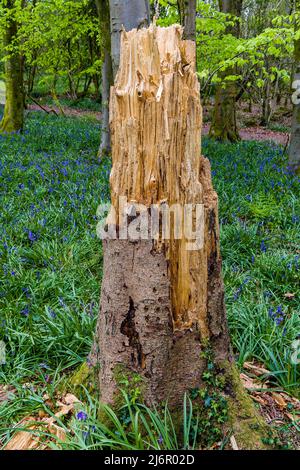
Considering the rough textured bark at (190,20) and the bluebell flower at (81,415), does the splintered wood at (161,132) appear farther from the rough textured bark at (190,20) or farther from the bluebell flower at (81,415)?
the rough textured bark at (190,20)

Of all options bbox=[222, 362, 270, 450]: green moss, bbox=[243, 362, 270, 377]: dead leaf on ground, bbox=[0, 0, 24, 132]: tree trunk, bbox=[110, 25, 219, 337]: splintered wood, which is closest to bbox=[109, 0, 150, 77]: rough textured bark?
bbox=[110, 25, 219, 337]: splintered wood

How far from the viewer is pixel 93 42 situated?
2464 cm

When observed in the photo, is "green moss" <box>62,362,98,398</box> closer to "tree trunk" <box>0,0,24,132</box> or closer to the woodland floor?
Result: the woodland floor

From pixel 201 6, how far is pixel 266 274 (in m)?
7.88

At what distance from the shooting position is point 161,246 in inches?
82.7

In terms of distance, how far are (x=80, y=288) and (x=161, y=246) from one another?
79.4 inches

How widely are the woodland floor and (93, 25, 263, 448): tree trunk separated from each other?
31cm

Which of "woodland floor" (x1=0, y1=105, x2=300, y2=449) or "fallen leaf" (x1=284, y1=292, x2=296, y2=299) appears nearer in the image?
"woodland floor" (x1=0, y1=105, x2=300, y2=449)

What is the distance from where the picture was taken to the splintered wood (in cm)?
197

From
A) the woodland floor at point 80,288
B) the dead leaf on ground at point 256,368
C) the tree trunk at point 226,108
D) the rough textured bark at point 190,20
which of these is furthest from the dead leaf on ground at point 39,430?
the tree trunk at point 226,108

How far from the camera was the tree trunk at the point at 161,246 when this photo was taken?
2.00 meters

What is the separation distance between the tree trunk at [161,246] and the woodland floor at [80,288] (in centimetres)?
31

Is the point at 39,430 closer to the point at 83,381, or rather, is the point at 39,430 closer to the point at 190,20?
the point at 83,381

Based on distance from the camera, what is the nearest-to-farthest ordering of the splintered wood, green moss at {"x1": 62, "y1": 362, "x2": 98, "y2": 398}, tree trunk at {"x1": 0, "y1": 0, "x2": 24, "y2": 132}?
the splintered wood, green moss at {"x1": 62, "y1": 362, "x2": 98, "y2": 398}, tree trunk at {"x1": 0, "y1": 0, "x2": 24, "y2": 132}
